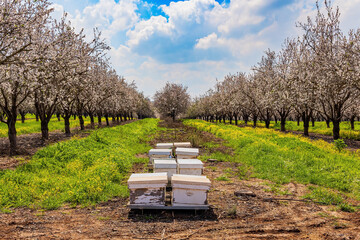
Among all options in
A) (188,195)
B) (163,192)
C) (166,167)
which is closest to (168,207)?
(163,192)

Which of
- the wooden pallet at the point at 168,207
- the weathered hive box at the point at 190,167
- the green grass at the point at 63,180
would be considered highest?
the weathered hive box at the point at 190,167

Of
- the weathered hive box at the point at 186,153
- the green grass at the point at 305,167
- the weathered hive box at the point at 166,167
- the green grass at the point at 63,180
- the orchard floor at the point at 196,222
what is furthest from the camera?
the weathered hive box at the point at 186,153

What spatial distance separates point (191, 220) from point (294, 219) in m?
2.74

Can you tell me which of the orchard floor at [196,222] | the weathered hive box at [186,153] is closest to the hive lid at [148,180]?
the orchard floor at [196,222]

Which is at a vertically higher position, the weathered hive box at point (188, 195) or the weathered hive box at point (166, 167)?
the weathered hive box at point (166, 167)

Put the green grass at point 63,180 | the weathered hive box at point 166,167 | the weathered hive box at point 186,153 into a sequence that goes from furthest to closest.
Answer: the weathered hive box at point 186,153
the weathered hive box at point 166,167
the green grass at point 63,180

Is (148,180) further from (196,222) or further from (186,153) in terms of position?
(186,153)

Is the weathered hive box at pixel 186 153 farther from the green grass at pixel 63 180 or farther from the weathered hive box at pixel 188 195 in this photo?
the weathered hive box at pixel 188 195

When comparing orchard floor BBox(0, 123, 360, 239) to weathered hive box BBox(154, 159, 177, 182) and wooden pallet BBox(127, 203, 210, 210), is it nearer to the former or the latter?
wooden pallet BBox(127, 203, 210, 210)

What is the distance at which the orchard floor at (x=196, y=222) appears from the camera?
5438mm

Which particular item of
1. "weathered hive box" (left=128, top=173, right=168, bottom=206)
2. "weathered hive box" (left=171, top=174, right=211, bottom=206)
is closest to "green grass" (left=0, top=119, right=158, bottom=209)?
"weathered hive box" (left=128, top=173, right=168, bottom=206)

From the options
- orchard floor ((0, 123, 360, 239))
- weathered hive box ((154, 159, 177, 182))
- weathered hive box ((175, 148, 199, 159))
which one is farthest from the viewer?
weathered hive box ((175, 148, 199, 159))

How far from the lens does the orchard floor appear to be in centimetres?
544

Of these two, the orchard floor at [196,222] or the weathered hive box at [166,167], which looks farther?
the weathered hive box at [166,167]
